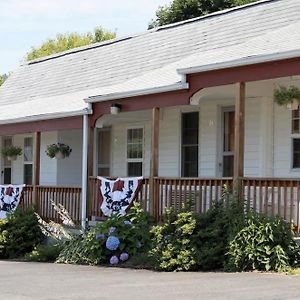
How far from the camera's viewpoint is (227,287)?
10.4 metres

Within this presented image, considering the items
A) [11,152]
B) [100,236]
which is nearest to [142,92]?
[100,236]

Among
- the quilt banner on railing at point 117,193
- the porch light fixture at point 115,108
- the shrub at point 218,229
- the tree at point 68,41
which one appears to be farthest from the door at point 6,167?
the tree at point 68,41

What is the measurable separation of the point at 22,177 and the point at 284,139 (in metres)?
10.9

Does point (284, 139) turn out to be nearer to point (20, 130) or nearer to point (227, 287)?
point (227, 287)

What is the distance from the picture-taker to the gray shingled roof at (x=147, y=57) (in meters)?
15.6

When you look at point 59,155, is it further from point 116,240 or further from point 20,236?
point 116,240

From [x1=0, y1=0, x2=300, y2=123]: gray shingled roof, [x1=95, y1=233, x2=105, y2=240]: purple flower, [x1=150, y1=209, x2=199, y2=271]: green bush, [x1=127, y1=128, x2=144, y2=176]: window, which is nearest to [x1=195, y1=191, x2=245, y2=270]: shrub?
[x1=150, y1=209, x2=199, y2=271]: green bush

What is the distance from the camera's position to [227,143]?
16.8 meters

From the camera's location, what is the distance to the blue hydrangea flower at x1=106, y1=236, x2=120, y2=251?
1455 centimetres

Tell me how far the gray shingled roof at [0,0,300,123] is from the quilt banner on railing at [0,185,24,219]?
6.84 ft

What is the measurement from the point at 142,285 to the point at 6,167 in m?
14.3

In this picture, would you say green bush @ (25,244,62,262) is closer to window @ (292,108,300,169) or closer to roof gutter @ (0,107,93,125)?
roof gutter @ (0,107,93,125)

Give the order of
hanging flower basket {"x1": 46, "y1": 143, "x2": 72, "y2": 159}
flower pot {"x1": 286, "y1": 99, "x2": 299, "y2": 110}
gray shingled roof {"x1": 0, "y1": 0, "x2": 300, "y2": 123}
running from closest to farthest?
flower pot {"x1": 286, "y1": 99, "x2": 299, "y2": 110} → gray shingled roof {"x1": 0, "y1": 0, "x2": 300, "y2": 123} → hanging flower basket {"x1": 46, "y1": 143, "x2": 72, "y2": 159}

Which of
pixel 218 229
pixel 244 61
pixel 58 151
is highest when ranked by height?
pixel 244 61
